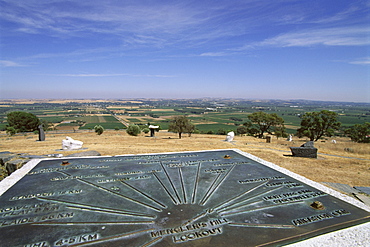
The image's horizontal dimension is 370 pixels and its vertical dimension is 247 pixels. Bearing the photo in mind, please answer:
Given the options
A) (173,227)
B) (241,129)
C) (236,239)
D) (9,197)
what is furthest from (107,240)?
(241,129)

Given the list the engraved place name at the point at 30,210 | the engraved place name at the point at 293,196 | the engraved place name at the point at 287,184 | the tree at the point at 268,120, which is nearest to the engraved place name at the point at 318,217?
the engraved place name at the point at 293,196

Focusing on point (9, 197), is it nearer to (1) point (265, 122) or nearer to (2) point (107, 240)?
(2) point (107, 240)

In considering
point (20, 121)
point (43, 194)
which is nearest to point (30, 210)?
point (43, 194)

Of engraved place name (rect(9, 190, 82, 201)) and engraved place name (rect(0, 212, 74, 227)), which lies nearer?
engraved place name (rect(0, 212, 74, 227))

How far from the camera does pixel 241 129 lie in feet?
171

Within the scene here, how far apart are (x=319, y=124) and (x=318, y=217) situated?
36072 millimetres

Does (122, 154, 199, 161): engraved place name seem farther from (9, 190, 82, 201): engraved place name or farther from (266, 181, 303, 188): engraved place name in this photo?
(266, 181, 303, 188): engraved place name

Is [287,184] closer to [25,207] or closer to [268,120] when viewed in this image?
[25,207]

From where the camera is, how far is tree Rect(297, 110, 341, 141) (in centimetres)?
3366

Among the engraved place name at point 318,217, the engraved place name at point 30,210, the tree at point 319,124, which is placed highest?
the engraved place name at point 30,210

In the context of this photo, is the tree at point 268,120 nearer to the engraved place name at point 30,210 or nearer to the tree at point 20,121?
the engraved place name at point 30,210

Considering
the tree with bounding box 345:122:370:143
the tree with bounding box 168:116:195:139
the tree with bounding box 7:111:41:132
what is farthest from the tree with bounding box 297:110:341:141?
the tree with bounding box 7:111:41:132

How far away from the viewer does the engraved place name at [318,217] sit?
3.64m

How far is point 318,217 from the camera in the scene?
3801mm
